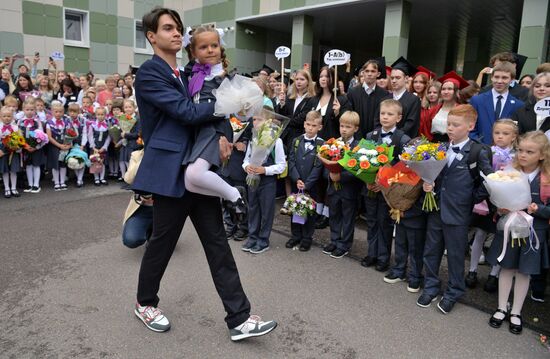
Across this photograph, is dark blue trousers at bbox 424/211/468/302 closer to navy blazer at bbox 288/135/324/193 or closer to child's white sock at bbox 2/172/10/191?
navy blazer at bbox 288/135/324/193

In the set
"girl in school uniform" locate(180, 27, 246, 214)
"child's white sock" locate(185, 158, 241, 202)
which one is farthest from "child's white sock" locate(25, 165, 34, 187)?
"child's white sock" locate(185, 158, 241, 202)

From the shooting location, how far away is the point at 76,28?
17.2 metres

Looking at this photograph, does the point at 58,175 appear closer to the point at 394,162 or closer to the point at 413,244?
the point at 394,162

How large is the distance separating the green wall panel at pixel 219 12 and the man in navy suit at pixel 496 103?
13725mm

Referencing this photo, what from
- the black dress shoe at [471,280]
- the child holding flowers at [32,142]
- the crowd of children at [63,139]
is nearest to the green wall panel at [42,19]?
the crowd of children at [63,139]

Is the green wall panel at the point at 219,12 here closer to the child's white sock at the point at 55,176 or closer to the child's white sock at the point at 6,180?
the child's white sock at the point at 55,176

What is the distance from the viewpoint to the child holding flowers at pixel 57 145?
7.87 m

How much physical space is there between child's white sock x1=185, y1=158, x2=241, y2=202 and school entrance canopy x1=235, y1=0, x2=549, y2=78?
10.1 metres

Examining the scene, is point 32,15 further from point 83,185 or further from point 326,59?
point 326,59

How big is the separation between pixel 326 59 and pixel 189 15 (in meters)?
14.4

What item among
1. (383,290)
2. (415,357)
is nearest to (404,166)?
(383,290)

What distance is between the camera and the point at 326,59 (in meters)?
6.16

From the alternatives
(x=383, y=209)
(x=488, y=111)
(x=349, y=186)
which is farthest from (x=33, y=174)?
(x=488, y=111)

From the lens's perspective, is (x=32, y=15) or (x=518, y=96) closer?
(x=518, y=96)
